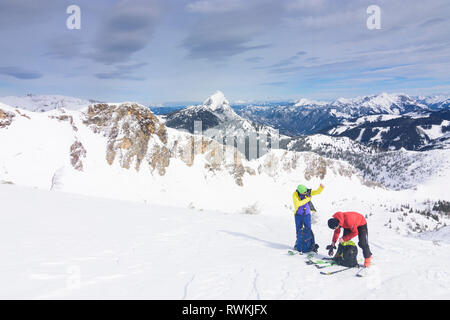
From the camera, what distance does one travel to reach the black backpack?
6.64 meters

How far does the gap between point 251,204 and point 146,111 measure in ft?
89.6

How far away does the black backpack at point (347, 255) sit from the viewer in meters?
6.64

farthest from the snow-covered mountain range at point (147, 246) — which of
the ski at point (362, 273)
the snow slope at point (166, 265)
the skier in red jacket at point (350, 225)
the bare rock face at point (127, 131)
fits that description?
the bare rock face at point (127, 131)

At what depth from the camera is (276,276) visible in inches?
232

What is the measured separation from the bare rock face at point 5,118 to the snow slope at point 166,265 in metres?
31.8

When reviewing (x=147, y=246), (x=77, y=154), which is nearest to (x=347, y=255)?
(x=147, y=246)

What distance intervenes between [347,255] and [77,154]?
1571 inches

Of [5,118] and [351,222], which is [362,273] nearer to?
[351,222]

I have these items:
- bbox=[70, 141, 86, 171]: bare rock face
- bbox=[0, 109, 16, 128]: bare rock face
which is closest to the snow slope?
bbox=[70, 141, 86, 171]: bare rock face

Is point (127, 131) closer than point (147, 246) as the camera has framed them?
No

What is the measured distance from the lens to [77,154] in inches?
1453

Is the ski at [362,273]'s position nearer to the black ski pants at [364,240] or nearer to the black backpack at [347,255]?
the black backpack at [347,255]

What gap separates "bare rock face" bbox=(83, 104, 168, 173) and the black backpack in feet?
128
